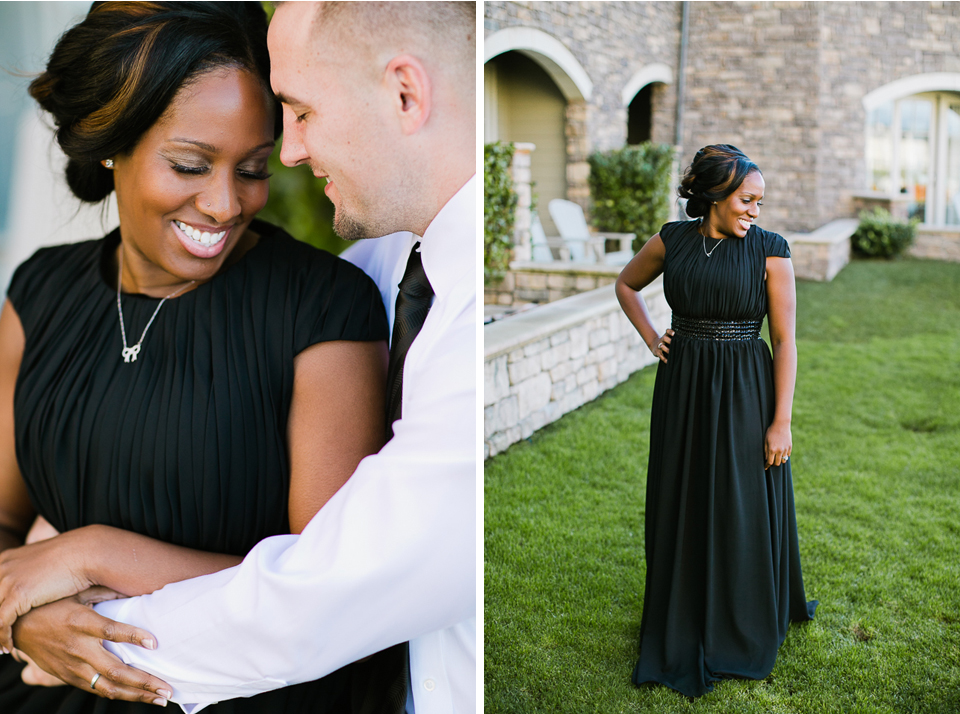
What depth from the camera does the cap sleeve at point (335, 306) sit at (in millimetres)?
1510

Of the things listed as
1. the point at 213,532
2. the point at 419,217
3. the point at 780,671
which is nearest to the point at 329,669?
the point at 213,532

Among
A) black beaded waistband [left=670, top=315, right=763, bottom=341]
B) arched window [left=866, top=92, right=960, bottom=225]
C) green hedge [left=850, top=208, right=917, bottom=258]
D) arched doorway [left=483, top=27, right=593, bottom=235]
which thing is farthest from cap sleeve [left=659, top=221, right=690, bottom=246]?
arched window [left=866, top=92, right=960, bottom=225]

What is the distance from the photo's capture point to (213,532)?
156 centimetres

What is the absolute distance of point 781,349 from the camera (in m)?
2.01

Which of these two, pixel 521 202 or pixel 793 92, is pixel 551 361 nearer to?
pixel 521 202

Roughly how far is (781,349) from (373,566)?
51.2 inches

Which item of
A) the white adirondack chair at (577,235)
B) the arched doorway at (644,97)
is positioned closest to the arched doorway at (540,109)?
the white adirondack chair at (577,235)

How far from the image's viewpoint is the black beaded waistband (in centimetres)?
207

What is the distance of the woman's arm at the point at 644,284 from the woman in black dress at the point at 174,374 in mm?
940

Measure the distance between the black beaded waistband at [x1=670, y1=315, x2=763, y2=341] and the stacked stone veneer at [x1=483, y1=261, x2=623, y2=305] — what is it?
8.57ft

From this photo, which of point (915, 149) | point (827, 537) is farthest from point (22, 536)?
point (915, 149)

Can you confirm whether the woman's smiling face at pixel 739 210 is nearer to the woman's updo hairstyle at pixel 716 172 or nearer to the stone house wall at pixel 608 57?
the woman's updo hairstyle at pixel 716 172

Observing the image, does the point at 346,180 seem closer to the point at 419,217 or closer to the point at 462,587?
the point at 419,217

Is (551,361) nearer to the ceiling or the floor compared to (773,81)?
nearer to the floor
